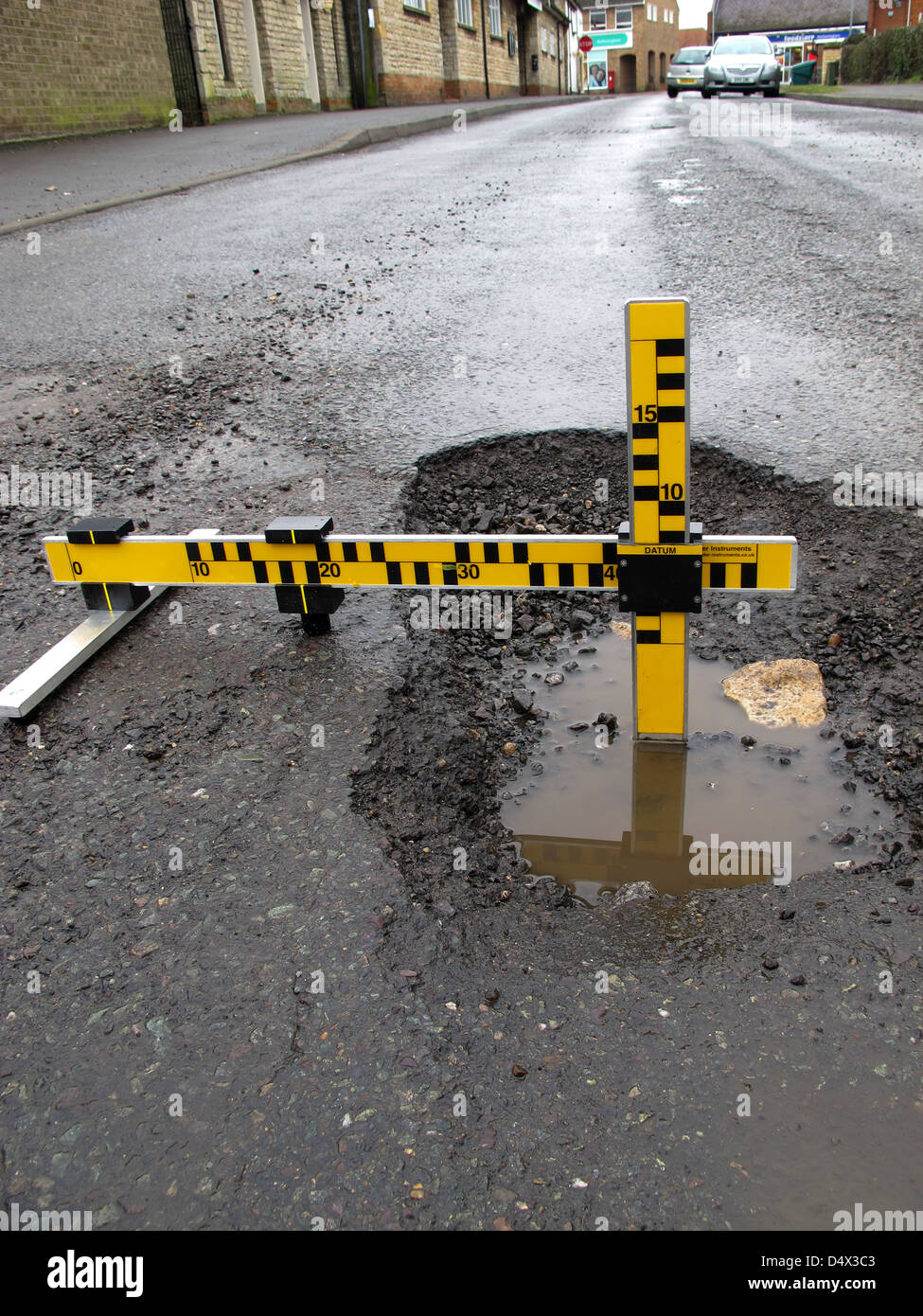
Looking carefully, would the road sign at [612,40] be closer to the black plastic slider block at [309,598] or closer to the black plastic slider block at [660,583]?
the black plastic slider block at [309,598]

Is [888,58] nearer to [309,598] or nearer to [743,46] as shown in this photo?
[743,46]

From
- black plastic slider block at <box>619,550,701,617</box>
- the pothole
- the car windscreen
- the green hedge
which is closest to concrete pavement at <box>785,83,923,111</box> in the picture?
the car windscreen

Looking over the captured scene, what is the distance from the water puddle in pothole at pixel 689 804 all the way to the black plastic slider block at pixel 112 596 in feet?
5.24

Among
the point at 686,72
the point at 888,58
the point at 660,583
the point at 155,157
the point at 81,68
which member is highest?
the point at 686,72

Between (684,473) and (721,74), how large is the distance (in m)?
27.4

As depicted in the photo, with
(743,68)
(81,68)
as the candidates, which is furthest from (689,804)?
(743,68)

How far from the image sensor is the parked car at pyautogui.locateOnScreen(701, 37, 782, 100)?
24.1 meters

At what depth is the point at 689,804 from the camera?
9.75ft

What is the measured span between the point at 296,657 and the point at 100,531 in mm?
856

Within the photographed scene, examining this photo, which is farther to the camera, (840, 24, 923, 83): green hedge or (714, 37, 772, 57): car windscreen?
(840, 24, 923, 83): green hedge

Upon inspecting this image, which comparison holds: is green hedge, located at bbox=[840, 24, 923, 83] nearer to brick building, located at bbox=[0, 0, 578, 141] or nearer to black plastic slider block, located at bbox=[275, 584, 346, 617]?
brick building, located at bbox=[0, 0, 578, 141]

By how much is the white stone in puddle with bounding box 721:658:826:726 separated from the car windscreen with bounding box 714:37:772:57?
27.2 meters
